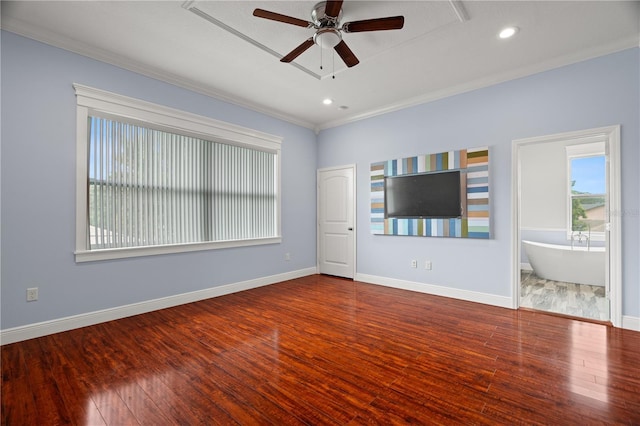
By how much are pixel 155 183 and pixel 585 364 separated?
15.2 ft

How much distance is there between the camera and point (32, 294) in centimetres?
279

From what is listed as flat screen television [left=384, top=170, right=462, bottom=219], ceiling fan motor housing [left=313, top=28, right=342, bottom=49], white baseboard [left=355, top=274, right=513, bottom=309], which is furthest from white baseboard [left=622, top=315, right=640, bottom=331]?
ceiling fan motor housing [left=313, top=28, right=342, bottom=49]

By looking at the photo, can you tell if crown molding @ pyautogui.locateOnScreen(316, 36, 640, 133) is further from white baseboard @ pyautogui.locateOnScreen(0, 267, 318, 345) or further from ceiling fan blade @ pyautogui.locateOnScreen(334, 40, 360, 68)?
white baseboard @ pyautogui.locateOnScreen(0, 267, 318, 345)

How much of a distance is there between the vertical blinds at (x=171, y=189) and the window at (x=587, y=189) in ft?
19.3

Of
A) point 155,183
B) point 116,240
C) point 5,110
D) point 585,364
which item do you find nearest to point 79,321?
point 116,240

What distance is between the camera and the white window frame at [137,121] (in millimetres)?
3068

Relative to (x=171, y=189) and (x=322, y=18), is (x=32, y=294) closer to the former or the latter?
(x=171, y=189)

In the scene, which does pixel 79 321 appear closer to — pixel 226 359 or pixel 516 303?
pixel 226 359

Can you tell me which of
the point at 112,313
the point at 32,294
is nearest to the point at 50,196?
the point at 32,294

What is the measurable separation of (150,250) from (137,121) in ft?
5.12

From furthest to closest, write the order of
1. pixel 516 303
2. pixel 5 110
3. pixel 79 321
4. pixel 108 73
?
1. pixel 516 303
2. pixel 108 73
3. pixel 79 321
4. pixel 5 110

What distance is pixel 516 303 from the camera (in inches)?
142

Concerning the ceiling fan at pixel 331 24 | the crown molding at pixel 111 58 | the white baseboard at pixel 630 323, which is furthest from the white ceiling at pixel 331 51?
the white baseboard at pixel 630 323

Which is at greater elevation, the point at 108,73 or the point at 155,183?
the point at 108,73
